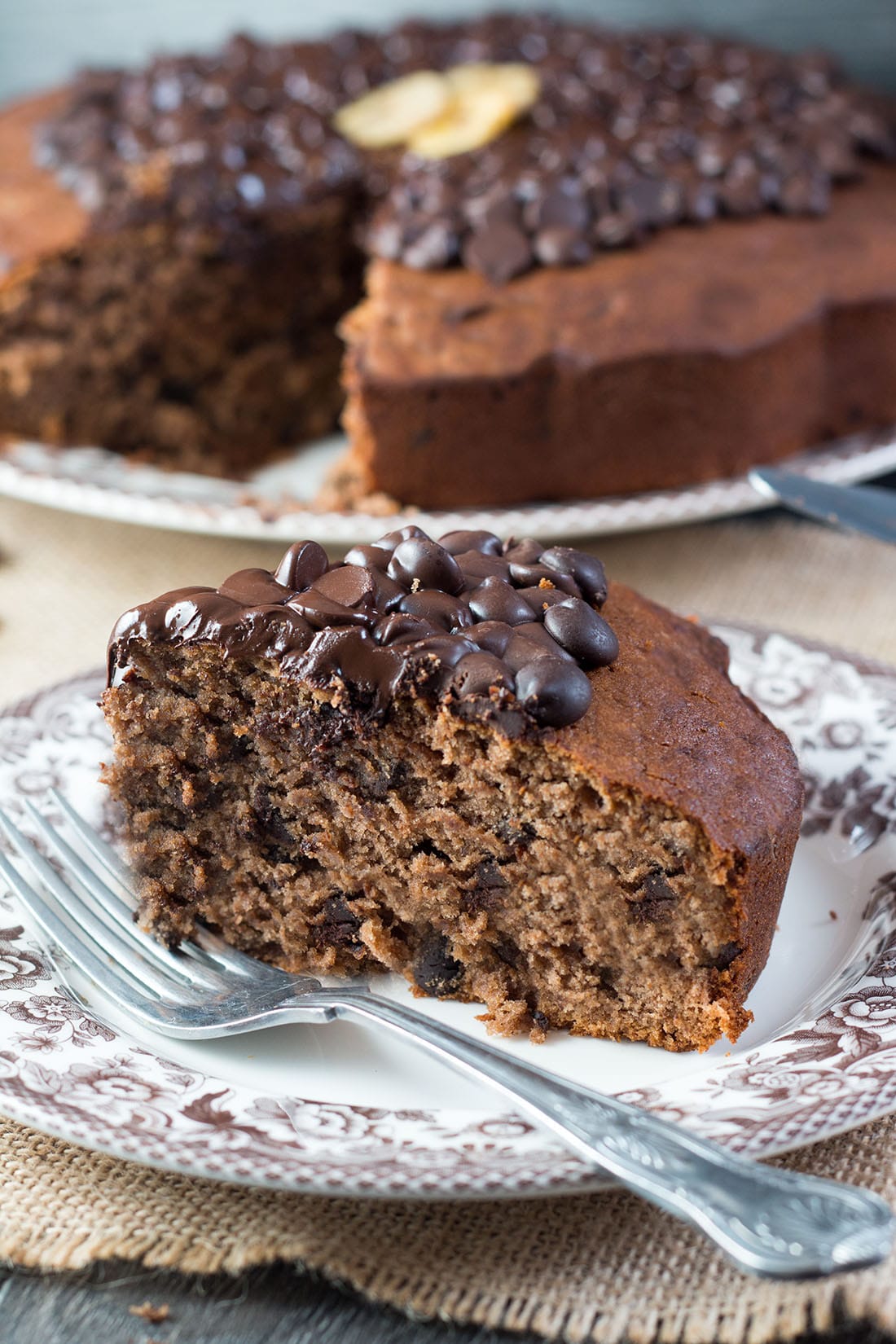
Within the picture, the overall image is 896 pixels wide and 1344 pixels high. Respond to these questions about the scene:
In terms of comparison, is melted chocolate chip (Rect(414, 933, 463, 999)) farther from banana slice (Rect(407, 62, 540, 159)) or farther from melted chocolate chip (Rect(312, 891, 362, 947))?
banana slice (Rect(407, 62, 540, 159))

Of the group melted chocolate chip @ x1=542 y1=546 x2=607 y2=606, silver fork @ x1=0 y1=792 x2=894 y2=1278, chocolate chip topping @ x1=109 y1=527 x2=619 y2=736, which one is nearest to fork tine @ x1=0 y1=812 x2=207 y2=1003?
silver fork @ x1=0 y1=792 x2=894 y2=1278

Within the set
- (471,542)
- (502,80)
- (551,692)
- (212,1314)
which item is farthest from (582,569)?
(502,80)

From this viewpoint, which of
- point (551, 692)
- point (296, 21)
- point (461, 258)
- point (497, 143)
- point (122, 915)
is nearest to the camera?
point (551, 692)

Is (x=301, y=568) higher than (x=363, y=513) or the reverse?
higher

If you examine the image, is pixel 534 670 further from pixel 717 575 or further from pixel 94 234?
pixel 94 234

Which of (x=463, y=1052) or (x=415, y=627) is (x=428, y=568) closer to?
(x=415, y=627)

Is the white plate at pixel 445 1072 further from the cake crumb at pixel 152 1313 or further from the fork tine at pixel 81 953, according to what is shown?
the cake crumb at pixel 152 1313

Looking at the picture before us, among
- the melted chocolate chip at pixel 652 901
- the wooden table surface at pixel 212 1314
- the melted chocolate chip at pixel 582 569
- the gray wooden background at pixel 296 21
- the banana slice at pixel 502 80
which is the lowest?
the wooden table surface at pixel 212 1314

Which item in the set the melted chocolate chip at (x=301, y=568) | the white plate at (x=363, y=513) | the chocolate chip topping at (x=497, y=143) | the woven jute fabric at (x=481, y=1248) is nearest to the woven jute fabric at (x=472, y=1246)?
the woven jute fabric at (x=481, y=1248)
